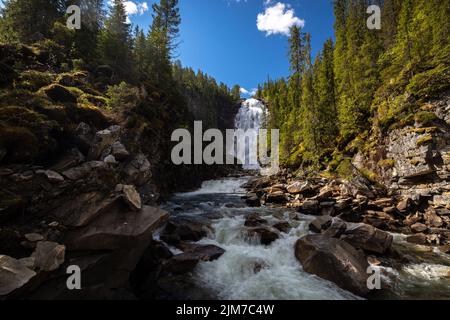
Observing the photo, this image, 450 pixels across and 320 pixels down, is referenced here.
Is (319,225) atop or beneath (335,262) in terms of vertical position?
atop

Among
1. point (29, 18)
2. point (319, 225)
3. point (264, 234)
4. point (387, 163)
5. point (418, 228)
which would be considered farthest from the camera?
point (29, 18)

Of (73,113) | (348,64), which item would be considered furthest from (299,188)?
(348,64)

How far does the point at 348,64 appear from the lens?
109 ft

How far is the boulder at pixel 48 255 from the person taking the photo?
6.10 meters

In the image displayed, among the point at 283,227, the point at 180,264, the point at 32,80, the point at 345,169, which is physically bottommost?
the point at 180,264

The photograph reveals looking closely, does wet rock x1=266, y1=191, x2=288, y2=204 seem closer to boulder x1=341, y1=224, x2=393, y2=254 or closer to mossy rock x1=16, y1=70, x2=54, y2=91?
boulder x1=341, y1=224, x2=393, y2=254

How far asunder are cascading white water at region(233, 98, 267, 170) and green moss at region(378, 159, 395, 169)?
1926 inches

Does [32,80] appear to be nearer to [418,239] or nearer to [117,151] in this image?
[117,151]

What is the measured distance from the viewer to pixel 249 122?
8669cm

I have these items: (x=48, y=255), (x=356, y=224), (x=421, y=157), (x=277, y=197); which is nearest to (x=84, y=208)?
(x=48, y=255)

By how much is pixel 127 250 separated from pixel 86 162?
424 cm

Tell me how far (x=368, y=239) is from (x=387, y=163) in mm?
12415

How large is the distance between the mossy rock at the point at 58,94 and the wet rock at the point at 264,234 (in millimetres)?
13582
